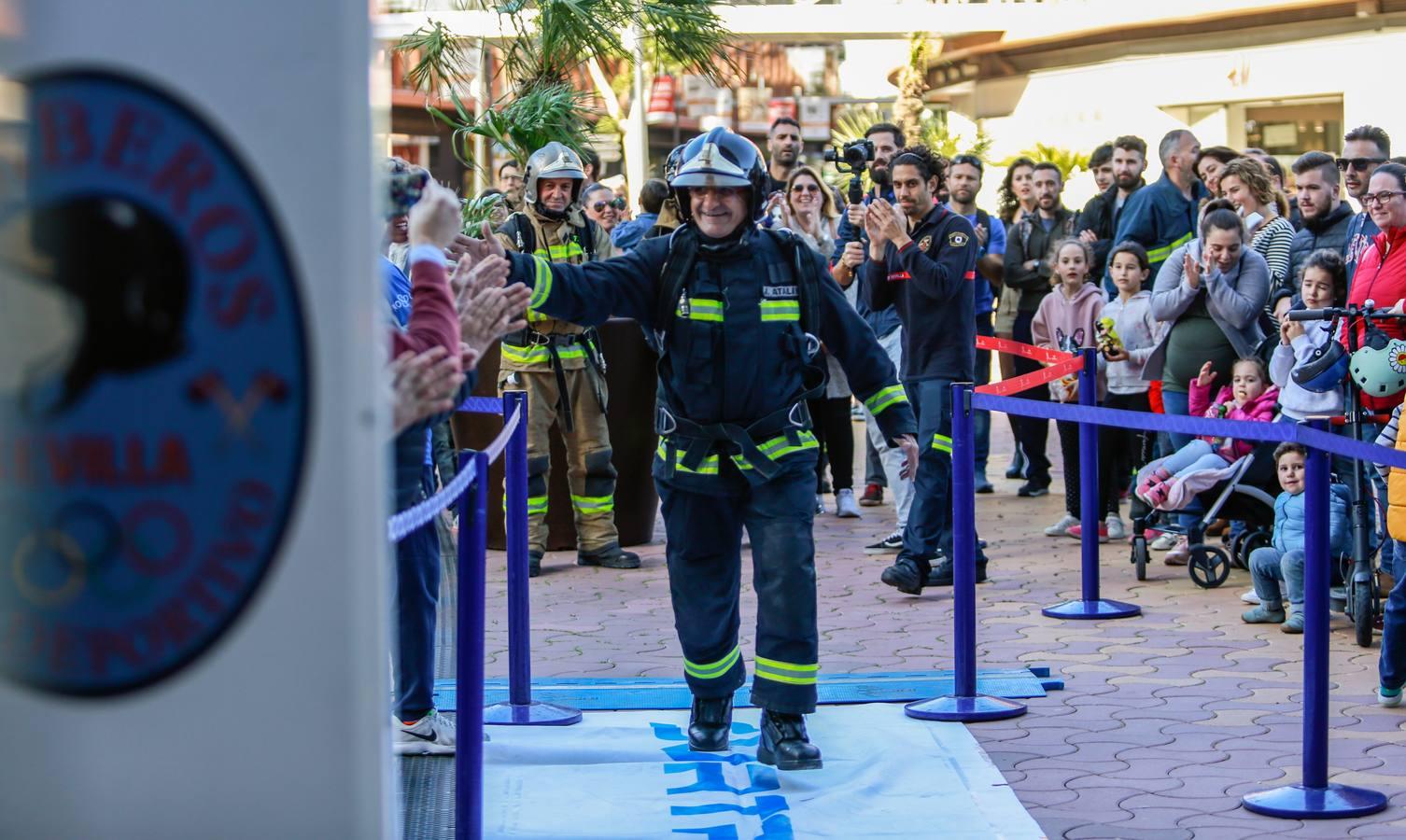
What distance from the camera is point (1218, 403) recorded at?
8625 millimetres

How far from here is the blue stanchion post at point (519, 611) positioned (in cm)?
608

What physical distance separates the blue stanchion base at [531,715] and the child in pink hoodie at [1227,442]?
3.49 metres

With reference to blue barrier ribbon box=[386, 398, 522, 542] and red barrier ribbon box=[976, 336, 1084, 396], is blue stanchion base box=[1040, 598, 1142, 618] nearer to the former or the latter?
red barrier ribbon box=[976, 336, 1084, 396]

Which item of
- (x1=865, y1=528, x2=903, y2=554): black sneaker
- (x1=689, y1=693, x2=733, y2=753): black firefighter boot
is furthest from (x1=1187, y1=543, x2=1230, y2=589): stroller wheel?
(x1=689, y1=693, x2=733, y2=753): black firefighter boot

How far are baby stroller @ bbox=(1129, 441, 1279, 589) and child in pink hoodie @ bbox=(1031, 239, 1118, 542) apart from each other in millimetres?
1304

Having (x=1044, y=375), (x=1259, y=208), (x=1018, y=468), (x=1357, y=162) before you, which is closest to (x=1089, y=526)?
(x=1044, y=375)

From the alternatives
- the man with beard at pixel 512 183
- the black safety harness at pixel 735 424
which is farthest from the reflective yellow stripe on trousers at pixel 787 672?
the man with beard at pixel 512 183

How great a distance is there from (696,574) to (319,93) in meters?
3.95

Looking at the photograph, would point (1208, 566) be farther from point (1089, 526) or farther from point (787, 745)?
point (787, 745)

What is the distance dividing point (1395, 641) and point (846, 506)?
5.01 metres

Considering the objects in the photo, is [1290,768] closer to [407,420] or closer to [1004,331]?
[407,420]

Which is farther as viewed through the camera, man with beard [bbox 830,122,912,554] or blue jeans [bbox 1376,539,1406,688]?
man with beard [bbox 830,122,912,554]

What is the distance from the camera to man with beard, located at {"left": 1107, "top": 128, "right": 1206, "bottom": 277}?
10.4 metres

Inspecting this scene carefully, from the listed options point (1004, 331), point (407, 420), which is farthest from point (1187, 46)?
point (407, 420)
